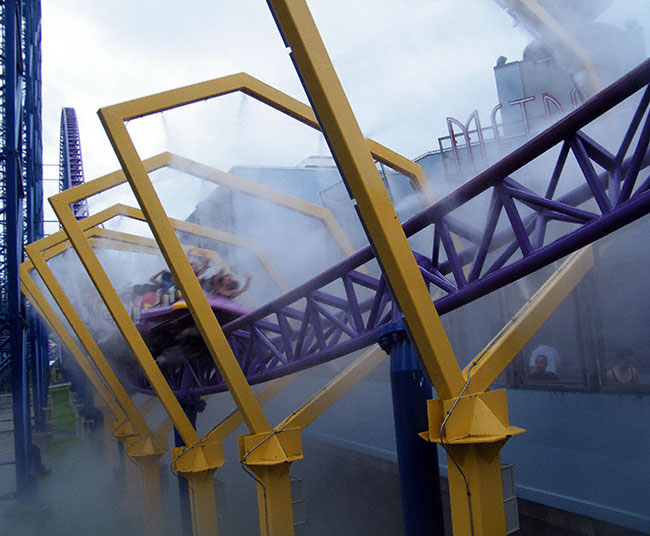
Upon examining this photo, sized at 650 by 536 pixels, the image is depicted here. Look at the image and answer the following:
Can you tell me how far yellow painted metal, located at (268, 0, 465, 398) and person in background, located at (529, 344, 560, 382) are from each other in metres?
3.45

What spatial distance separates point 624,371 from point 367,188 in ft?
Result: 12.4

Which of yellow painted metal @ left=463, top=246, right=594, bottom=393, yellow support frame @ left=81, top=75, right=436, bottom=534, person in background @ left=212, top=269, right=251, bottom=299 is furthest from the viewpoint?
person in background @ left=212, top=269, right=251, bottom=299

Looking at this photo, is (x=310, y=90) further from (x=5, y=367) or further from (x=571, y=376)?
(x=5, y=367)

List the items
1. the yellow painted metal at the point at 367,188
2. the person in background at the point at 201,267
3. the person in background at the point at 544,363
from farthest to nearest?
the person in background at the point at 201,267 → the person in background at the point at 544,363 → the yellow painted metal at the point at 367,188

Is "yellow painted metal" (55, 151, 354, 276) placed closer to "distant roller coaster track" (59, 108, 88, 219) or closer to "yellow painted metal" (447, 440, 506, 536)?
"yellow painted metal" (447, 440, 506, 536)

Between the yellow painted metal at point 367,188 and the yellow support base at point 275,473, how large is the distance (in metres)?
2.67

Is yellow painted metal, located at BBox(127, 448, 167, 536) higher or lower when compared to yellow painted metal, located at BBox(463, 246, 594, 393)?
lower

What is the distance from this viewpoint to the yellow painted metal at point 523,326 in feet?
12.1

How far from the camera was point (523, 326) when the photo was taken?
13.3 feet

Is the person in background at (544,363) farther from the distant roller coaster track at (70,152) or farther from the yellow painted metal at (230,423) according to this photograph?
the distant roller coaster track at (70,152)

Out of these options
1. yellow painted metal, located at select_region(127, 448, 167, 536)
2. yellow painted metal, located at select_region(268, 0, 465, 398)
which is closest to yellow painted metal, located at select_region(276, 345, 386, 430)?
yellow painted metal, located at select_region(268, 0, 465, 398)

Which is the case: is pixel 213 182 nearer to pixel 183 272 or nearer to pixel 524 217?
pixel 183 272

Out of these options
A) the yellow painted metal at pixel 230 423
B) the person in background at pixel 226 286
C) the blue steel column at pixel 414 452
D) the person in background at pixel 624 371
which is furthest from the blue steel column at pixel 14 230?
the person in background at pixel 624 371

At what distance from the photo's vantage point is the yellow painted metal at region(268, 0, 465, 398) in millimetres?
3250
